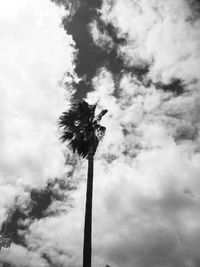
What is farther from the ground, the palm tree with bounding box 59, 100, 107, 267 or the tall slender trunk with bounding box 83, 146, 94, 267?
the palm tree with bounding box 59, 100, 107, 267

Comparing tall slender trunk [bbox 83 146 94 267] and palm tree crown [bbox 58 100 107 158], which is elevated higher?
palm tree crown [bbox 58 100 107 158]

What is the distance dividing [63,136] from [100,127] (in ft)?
9.37

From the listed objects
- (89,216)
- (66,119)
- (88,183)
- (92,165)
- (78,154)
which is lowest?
(89,216)

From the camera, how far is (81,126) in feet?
56.6

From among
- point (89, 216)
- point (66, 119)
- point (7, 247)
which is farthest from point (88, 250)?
point (7, 247)

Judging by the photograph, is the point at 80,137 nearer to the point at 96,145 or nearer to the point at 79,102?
the point at 96,145

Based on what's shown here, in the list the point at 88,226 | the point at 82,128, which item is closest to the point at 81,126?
the point at 82,128

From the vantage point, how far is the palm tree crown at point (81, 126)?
1645cm

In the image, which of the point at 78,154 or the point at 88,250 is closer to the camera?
the point at 88,250

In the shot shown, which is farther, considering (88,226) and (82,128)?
(82,128)

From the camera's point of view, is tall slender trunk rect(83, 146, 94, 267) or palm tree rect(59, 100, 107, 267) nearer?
tall slender trunk rect(83, 146, 94, 267)

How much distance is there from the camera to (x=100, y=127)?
685 inches

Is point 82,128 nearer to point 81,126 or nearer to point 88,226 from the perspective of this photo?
point 81,126

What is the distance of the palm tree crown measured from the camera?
16453mm
